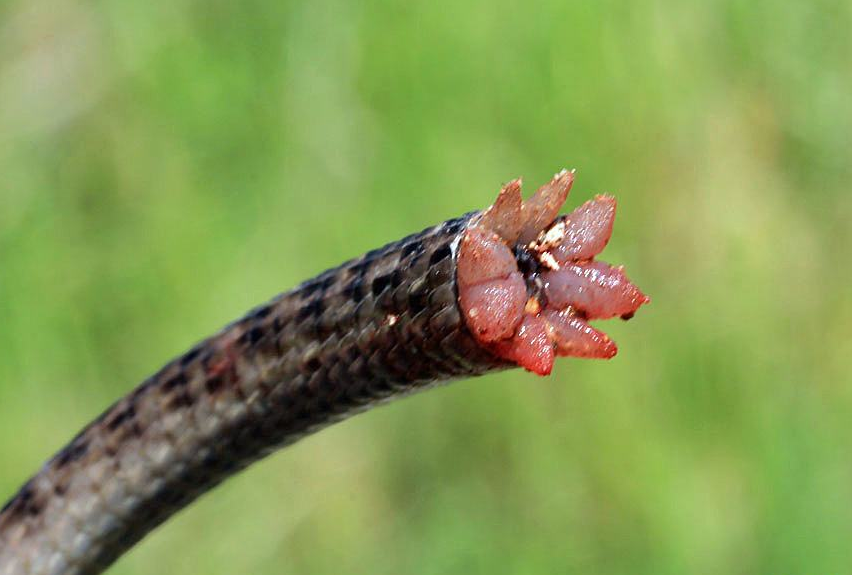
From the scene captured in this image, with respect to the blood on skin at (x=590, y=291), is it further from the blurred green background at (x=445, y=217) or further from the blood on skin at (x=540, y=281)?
the blurred green background at (x=445, y=217)

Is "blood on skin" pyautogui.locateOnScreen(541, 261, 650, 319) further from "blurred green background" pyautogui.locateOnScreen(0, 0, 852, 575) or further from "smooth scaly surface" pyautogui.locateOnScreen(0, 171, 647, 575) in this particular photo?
"blurred green background" pyautogui.locateOnScreen(0, 0, 852, 575)

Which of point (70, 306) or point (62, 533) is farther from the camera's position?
point (70, 306)

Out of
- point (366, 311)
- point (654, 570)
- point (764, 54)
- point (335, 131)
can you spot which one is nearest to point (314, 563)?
point (654, 570)

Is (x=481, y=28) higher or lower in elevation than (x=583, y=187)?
higher

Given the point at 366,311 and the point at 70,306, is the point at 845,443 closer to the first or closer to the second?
the point at 70,306

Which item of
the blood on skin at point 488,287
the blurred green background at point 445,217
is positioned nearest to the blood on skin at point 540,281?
the blood on skin at point 488,287

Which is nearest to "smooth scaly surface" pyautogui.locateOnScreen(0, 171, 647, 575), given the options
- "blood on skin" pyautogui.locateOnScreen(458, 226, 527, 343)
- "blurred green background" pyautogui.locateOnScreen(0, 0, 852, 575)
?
"blood on skin" pyautogui.locateOnScreen(458, 226, 527, 343)

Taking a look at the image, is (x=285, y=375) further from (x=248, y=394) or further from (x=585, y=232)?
(x=585, y=232)
